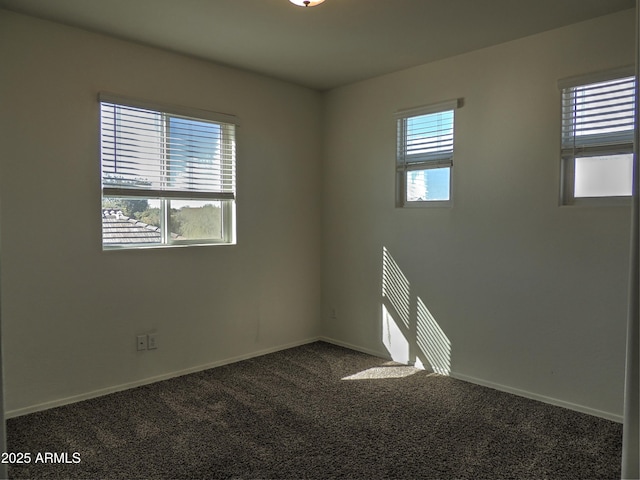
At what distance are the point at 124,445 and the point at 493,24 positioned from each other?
3.34m

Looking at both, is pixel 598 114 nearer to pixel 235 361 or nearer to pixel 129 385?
pixel 235 361

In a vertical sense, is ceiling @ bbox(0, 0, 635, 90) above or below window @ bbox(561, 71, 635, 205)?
above

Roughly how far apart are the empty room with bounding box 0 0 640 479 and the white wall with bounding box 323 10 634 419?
1 centimetres

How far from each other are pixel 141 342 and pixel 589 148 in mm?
3368

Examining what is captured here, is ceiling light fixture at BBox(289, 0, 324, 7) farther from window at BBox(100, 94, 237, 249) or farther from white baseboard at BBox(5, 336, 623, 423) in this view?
white baseboard at BBox(5, 336, 623, 423)

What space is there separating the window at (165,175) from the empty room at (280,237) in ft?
0.05

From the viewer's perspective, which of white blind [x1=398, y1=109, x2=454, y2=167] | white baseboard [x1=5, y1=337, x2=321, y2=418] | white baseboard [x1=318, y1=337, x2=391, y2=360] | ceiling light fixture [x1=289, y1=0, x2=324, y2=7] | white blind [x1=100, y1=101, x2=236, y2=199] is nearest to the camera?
ceiling light fixture [x1=289, y1=0, x2=324, y2=7]

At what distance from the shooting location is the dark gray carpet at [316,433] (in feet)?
7.73

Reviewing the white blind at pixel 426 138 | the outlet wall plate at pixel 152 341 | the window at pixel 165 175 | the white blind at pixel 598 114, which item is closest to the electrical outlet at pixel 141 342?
the outlet wall plate at pixel 152 341

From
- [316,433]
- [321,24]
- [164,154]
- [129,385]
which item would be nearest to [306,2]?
[321,24]

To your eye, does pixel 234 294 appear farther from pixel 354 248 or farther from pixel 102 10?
pixel 102 10

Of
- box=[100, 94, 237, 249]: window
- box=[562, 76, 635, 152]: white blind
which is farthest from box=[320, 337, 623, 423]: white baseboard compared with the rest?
box=[100, 94, 237, 249]: window

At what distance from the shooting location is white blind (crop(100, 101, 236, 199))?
329 centimetres

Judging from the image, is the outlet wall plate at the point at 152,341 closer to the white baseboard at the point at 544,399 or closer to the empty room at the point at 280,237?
the empty room at the point at 280,237
